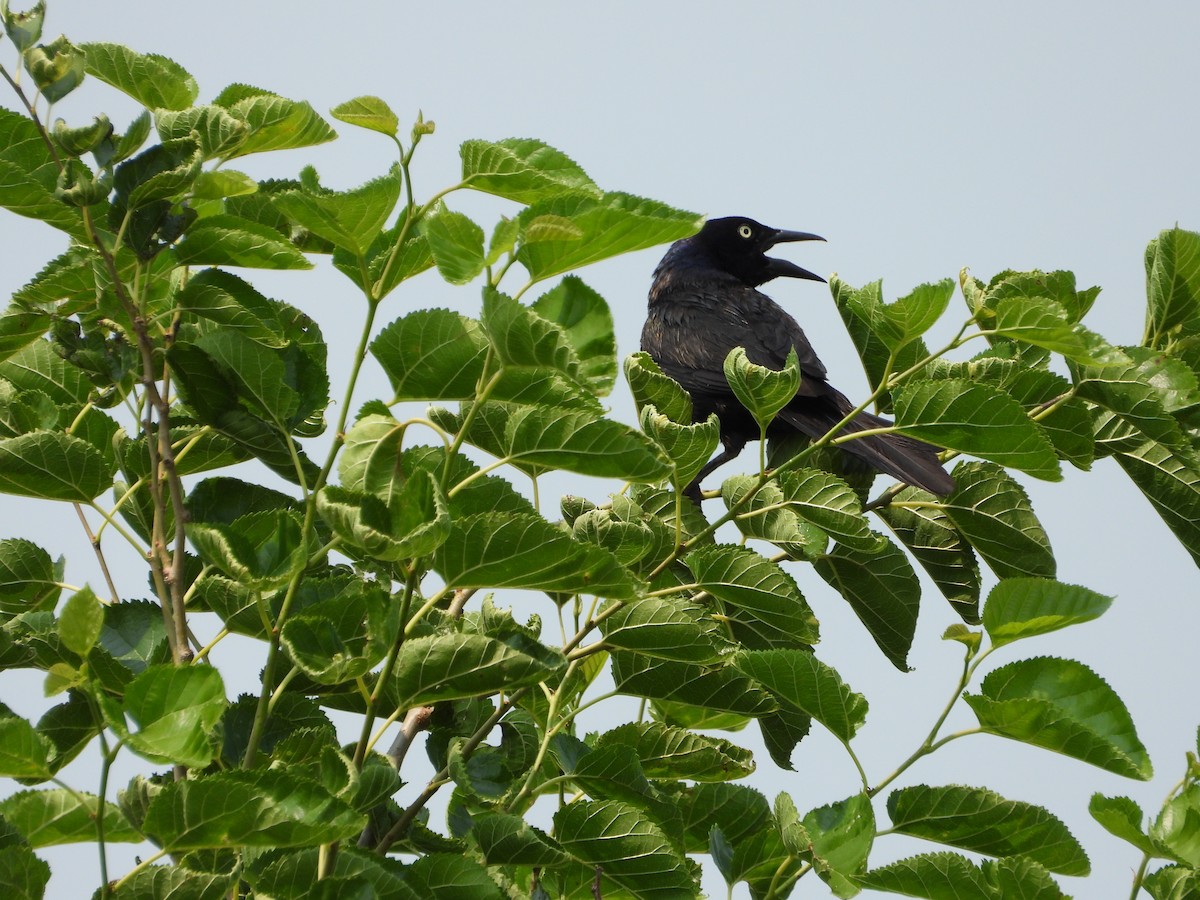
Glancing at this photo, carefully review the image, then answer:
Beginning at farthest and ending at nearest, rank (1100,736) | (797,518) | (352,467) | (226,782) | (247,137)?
(797,518), (247,137), (1100,736), (352,467), (226,782)

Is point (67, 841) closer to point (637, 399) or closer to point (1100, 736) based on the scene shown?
point (637, 399)

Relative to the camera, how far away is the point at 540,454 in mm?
1660

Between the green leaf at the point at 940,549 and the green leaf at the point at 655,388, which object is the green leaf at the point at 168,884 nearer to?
the green leaf at the point at 655,388

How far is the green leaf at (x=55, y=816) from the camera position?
1.65 metres

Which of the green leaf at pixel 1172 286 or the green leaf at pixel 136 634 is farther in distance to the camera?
the green leaf at pixel 1172 286

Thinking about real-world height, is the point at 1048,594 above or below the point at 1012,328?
below

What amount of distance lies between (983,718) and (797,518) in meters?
0.49

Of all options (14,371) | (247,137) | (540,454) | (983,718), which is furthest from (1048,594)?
(14,371)

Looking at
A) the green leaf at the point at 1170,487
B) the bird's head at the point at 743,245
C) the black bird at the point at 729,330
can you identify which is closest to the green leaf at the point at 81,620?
the green leaf at the point at 1170,487

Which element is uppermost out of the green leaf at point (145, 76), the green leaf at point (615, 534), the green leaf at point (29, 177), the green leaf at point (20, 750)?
the green leaf at point (145, 76)

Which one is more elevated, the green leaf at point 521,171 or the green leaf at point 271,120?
the green leaf at point 271,120

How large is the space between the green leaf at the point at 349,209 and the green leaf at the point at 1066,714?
1084mm

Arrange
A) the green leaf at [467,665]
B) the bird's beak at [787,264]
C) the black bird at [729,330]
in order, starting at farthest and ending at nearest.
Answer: the bird's beak at [787,264]
the black bird at [729,330]
the green leaf at [467,665]

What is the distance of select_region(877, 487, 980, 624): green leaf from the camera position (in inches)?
101
